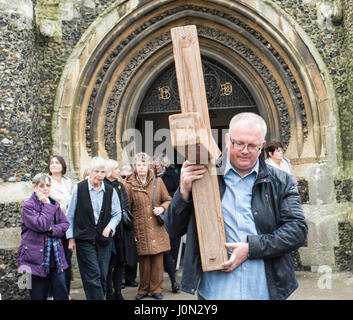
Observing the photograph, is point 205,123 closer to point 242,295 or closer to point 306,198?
point 242,295

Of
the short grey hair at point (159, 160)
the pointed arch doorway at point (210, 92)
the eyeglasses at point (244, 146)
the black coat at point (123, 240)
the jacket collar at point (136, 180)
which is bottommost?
the black coat at point (123, 240)

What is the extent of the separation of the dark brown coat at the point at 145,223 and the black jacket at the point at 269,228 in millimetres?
3077

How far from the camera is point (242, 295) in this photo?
1.83 metres

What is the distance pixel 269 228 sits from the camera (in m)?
1.85

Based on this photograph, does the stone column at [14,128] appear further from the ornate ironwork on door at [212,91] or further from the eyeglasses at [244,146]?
the eyeglasses at [244,146]

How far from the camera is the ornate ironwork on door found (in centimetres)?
718

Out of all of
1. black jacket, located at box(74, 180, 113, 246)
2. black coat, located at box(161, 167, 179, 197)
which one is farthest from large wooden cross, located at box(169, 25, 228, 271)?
black coat, located at box(161, 167, 179, 197)

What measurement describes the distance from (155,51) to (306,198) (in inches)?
127

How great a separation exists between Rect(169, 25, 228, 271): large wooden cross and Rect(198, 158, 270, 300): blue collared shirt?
0.13 meters

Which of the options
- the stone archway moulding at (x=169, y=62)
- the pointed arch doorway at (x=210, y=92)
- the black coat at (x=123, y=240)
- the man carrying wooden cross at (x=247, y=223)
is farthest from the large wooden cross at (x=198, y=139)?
the pointed arch doorway at (x=210, y=92)

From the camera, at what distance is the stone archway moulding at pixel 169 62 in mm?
6457

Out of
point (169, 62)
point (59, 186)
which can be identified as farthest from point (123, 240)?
point (169, 62)

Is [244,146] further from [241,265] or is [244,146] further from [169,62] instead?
[169,62]

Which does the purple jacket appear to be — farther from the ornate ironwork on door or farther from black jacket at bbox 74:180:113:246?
the ornate ironwork on door
